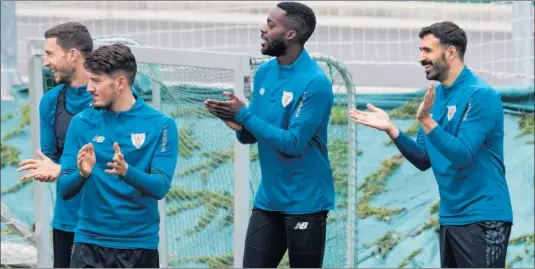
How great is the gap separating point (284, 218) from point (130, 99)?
113 centimetres

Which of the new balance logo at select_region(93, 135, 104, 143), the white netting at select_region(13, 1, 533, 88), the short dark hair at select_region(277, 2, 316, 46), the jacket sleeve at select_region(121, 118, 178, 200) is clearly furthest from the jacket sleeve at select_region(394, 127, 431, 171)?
the white netting at select_region(13, 1, 533, 88)

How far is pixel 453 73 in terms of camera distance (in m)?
6.92

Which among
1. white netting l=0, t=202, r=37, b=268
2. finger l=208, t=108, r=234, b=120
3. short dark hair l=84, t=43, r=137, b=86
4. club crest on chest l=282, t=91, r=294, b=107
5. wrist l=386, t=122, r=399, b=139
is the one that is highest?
short dark hair l=84, t=43, r=137, b=86

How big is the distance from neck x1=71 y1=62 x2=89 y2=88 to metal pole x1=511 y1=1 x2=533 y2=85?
16.8 feet

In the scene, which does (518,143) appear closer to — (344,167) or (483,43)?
(483,43)

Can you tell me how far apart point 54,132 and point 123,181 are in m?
1.13

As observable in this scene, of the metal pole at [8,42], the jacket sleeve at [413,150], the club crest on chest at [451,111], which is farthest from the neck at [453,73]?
the metal pole at [8,42]

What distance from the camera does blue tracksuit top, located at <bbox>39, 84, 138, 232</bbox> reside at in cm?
711

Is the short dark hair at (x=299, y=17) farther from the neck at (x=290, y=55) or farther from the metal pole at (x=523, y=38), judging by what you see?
the metal pole at (x=523, y=38)

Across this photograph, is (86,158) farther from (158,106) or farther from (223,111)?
(158,106)

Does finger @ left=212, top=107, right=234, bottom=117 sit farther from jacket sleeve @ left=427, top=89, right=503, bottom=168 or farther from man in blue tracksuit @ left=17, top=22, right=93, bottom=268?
jacket sleeve @ left=427, top=89, right=503, bottom=168

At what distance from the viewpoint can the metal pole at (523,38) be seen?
1152 centimetres

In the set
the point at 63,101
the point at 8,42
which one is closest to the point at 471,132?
the point at 63,101

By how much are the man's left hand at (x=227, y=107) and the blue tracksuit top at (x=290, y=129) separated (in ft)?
0.47
